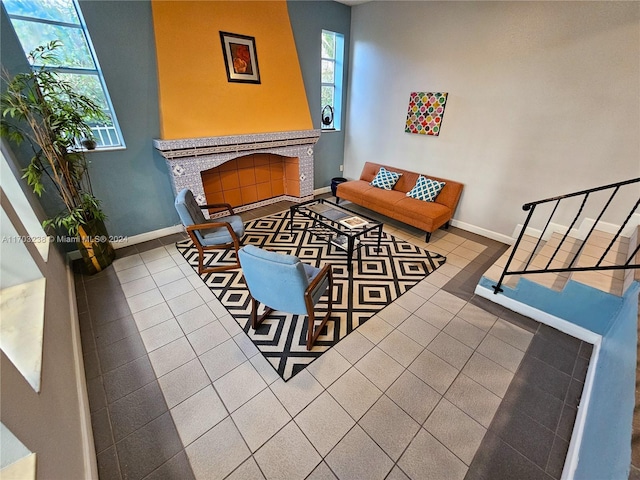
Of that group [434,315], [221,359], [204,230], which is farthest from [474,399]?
[204,230]

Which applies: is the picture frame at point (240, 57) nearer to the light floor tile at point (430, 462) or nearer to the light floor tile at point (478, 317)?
the light floor tile at point (478, 317)

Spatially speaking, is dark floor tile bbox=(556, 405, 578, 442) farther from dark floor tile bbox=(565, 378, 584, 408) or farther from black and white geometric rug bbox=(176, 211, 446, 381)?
black and white geometric rug bbox=(176, 211, 446, 381)

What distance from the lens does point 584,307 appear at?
2088 millimetres

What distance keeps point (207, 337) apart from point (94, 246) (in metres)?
1.76

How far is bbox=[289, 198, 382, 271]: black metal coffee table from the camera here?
9.59ft

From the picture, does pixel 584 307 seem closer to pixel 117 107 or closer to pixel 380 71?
pixel 380 71

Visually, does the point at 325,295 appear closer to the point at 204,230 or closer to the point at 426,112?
the point at 204,230

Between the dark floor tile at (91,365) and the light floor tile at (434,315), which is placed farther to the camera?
the light floor tile at (434,315)

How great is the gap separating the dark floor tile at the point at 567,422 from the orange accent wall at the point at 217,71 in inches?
167

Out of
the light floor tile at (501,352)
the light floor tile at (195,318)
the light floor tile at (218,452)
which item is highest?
the light floor tile at (195,318)

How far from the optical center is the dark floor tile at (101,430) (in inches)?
56.7

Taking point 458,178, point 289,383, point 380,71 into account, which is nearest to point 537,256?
point 458,178

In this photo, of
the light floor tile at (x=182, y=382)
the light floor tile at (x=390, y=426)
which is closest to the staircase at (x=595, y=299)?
the light floor tile at (x=390, y=426)

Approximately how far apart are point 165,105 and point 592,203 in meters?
4.94
